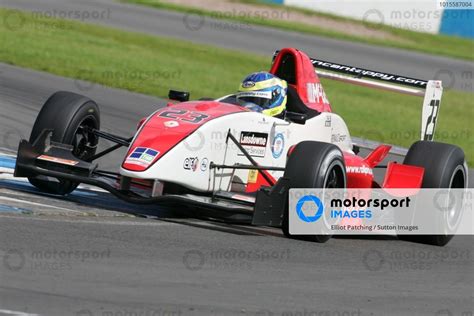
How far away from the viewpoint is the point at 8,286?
629 centimetres

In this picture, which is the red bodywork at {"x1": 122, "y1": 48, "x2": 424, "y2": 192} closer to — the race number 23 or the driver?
the race number 23

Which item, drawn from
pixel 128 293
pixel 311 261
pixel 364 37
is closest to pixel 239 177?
pixel 311 261

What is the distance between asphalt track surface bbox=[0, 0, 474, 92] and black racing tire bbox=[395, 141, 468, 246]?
16815 mm

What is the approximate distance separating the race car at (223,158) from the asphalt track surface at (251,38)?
16.9 meters

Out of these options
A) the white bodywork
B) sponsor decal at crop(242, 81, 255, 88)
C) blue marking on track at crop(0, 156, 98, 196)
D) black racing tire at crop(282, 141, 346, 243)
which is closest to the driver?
sponsor decal at crop(242, 81, 255, 88)

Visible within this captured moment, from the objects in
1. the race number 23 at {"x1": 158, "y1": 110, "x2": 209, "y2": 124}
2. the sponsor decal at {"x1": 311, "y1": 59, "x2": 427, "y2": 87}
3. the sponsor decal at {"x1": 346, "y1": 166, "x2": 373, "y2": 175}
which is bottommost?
the sponsor decal at {"x1": 346, "y1": 166, "x2": 373, "y2": 175}

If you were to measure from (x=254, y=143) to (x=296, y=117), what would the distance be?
868 millimetres

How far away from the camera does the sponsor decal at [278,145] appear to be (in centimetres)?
1012

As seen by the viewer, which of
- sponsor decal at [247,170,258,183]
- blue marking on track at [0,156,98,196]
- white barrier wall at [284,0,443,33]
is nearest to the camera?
sponsor decal at [247,170,258,183]

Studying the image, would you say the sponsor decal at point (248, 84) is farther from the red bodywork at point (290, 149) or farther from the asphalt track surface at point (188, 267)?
the asphalt track surface at point (188, 267)

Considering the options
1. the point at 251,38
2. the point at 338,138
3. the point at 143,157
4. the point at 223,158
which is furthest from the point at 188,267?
the point at 251,38

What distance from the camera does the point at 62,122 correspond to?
32.5 feet

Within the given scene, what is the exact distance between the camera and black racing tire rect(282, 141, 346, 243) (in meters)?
9.13

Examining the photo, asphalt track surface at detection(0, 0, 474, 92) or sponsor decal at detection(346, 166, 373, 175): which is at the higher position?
asphalt track surface at detection(0, 0, 474, 92)
